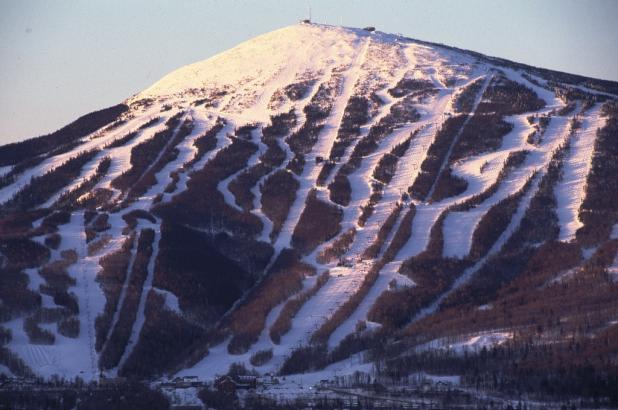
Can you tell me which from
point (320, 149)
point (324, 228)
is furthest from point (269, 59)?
point (324, 228)

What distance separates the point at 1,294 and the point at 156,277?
12966 mm

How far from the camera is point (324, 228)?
12038 centimetres

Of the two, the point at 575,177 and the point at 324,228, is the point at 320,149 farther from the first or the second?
the point at 575,177

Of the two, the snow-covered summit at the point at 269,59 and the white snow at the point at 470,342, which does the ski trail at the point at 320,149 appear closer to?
the snow-covered summit at the point at 269,59

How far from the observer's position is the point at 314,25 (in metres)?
188

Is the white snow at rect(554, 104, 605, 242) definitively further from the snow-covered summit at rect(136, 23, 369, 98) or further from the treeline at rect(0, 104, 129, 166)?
the treeline at rect(0, 104, 129, 166)

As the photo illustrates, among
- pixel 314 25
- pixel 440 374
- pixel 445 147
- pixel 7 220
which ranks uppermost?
pixel 314 25

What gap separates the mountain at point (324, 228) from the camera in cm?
9600

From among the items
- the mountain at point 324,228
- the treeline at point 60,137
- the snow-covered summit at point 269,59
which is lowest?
the mountain at point 324,228

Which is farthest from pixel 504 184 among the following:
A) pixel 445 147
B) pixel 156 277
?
pixel 156 277

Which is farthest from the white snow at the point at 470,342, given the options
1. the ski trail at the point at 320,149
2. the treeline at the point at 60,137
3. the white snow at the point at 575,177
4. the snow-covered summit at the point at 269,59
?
the snow-covered summit at the point at 269,59

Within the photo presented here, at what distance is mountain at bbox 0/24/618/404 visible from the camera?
96000mm

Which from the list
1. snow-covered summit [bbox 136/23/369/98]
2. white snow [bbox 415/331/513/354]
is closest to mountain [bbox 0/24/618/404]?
white snow [bbox 415/331/513/354]

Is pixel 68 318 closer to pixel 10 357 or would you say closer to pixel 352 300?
pixel 10 357
